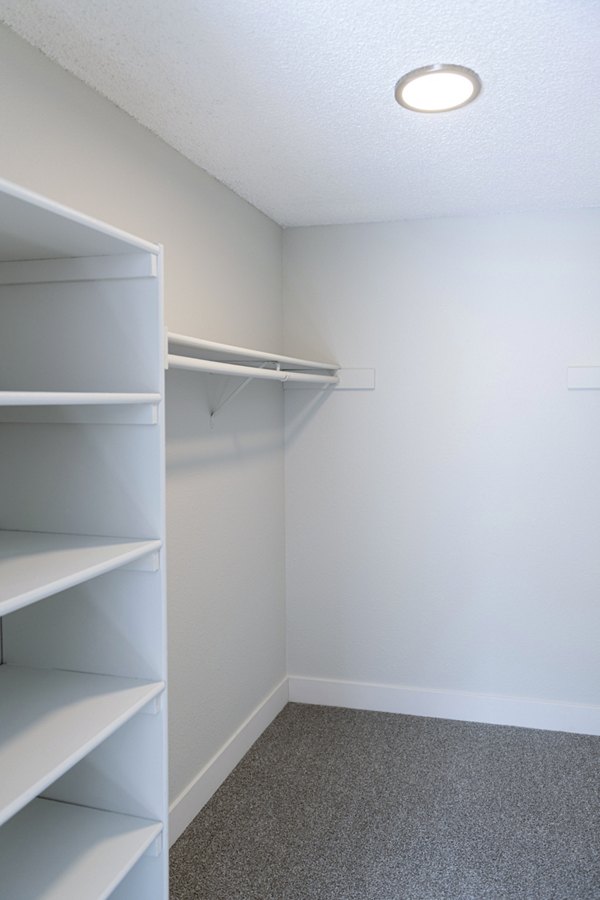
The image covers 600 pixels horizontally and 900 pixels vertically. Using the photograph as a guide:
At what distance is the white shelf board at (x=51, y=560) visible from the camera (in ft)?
3.64

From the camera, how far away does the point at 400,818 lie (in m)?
2.33

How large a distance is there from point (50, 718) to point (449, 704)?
2.19 m

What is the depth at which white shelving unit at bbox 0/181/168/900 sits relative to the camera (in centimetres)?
140

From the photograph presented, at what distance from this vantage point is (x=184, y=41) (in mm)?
1544

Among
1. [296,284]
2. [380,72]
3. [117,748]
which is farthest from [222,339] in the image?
[117,748]

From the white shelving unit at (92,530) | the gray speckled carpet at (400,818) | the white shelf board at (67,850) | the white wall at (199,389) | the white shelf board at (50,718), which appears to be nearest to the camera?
the white shelf board at (50,718)

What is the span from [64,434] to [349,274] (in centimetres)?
196

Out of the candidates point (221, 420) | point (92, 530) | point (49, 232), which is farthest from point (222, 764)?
point (49, 232)

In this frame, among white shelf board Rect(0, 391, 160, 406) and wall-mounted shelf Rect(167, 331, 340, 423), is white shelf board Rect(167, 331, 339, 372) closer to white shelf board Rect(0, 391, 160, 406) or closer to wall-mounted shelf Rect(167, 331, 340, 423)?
wall-mounted shelf Rect(167, 331, 340, 423)

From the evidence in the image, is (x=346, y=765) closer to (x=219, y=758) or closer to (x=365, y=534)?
(x=219, y=758)

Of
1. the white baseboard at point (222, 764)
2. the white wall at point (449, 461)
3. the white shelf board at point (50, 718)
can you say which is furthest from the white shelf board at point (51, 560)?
the white wall at point (449, 461)

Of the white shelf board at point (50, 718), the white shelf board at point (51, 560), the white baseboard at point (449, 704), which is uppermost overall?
the white shelf board at point (51, 560)

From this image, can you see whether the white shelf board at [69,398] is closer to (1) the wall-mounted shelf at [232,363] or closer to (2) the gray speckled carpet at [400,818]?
(1) the wall-mounted shelf at [232,363]

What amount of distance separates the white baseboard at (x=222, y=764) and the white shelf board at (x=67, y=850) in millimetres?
786
